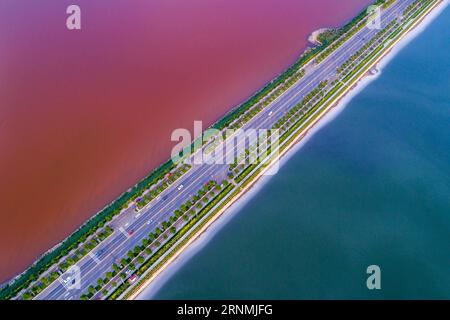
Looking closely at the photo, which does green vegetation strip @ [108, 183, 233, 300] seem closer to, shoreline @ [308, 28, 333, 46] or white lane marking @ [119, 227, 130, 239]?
white lane marking @ [119, 227, 130, 239]

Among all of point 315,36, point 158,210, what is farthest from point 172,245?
point 315,36

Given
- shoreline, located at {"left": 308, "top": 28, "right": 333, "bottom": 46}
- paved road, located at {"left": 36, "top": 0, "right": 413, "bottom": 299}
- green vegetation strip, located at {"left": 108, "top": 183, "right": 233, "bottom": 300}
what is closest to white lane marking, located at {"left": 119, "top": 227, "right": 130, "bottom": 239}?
paved road, located at {"left": 36, "top": 0, "right": 413, "bottom": 299}

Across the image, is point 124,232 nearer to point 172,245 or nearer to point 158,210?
point 158,210

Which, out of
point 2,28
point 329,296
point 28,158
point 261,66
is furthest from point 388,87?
point 2,28

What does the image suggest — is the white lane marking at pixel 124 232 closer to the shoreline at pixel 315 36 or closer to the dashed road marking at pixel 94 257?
the dashed road marking at pixel 94 257

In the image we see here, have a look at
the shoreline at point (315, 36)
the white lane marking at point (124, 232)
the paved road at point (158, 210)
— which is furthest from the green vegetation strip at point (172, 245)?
the shoreline at point (315, 36)

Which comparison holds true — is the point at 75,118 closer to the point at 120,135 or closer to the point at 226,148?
the point at 120,135

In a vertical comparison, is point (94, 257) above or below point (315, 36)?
below

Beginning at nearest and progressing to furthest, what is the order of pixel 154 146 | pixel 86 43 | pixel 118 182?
pixel 118 182
pixel 154 146
pixel 86 43
